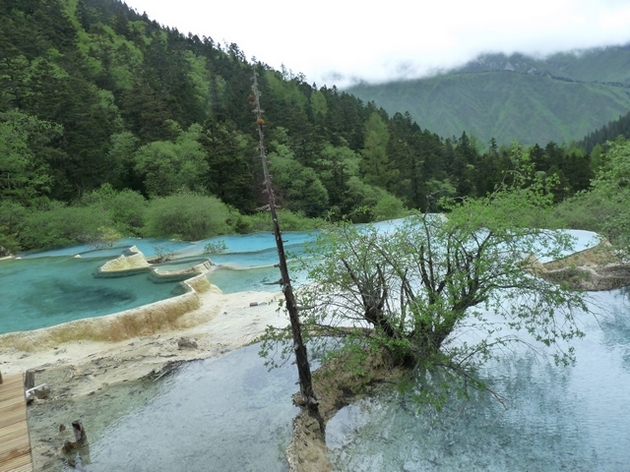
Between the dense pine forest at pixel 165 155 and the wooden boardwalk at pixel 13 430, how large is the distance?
22.9 m

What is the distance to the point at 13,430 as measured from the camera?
16.8 feet

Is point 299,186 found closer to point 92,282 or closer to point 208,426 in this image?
point 92,282

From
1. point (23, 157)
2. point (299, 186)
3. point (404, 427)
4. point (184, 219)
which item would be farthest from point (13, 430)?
point (299, 186)

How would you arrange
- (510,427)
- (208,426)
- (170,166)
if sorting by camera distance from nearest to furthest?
(510,427)
(208,426)
(170,166)

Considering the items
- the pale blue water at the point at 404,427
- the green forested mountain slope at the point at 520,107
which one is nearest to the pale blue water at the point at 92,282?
the pale blue water at the point at 404,427

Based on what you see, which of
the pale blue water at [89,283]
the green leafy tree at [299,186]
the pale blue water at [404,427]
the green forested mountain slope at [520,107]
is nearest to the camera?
the pale blue water at [404,427]

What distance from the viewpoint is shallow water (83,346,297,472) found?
287 inches

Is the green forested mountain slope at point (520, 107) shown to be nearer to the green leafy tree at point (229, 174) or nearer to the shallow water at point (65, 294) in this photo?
the green leafy tree at point (229, 174)

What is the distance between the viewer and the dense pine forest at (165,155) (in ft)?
102

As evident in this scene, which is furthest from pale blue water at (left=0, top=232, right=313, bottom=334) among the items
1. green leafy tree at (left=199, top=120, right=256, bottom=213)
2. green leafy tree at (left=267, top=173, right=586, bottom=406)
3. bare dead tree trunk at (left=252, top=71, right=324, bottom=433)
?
green leafy tree at (left=199, top=120, right=256, bottom=213)

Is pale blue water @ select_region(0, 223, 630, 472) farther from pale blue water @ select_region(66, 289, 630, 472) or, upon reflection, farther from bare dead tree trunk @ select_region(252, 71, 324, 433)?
bare dead tree trunk @ select_region(252, 71, 324, 433)

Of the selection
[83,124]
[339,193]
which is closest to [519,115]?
[339,193]

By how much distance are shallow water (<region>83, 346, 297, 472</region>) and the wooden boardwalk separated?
2278 millimetres

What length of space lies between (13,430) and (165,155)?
35.2 metres
